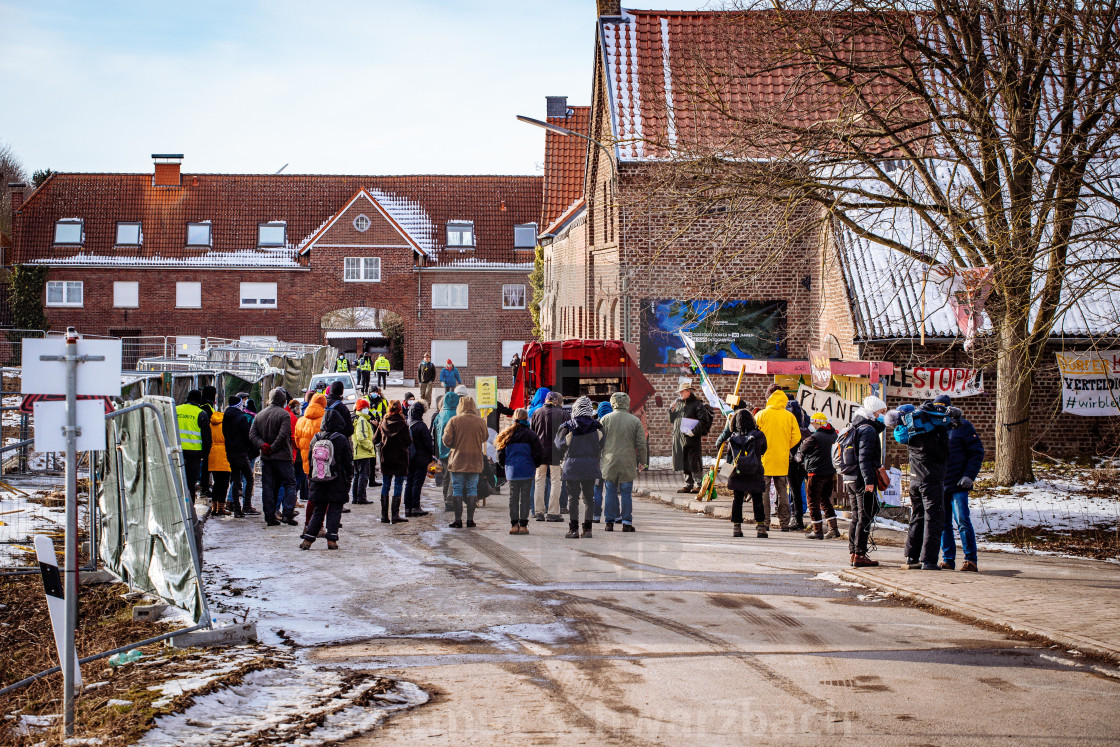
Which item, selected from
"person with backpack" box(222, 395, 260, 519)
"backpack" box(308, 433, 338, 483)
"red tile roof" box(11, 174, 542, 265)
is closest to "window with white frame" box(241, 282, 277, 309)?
"red tile roof" box(11, 174, 542, 265)

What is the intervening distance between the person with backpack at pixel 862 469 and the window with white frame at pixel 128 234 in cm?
4828

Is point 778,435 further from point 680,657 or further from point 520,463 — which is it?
point 680,657

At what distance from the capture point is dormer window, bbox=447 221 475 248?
2109 inches

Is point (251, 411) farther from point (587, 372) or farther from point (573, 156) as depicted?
point (573, 156)

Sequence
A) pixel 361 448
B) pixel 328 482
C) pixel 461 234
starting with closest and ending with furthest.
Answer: pixel 328 482
pixel 361 448
pixel 461 234

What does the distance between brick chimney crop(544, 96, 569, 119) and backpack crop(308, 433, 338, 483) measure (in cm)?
3346

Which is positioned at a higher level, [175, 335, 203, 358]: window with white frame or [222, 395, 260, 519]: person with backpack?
[175, 335, 203, 358]: window with white frame

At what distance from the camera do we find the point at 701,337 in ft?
78.7

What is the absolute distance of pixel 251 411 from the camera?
16.6 metres

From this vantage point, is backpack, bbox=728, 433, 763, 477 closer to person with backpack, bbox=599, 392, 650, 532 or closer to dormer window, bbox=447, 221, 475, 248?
person with backpack, bbox=599, 392, 650, 532

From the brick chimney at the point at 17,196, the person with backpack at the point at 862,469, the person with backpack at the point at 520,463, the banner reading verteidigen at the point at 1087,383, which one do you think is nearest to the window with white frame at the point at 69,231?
the brick chimney at the point at 17,196

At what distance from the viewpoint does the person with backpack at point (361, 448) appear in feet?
51.9

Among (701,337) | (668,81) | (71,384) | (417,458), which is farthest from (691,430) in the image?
(71,384)

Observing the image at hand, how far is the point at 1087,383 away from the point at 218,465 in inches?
615
